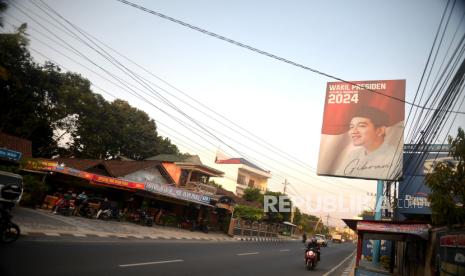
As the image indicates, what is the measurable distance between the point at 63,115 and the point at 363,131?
105 ft

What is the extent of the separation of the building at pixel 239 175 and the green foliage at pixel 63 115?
15667 mm

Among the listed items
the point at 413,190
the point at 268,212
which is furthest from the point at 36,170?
the point at 268,212

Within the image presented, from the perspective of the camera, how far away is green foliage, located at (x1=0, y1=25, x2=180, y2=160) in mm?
31166

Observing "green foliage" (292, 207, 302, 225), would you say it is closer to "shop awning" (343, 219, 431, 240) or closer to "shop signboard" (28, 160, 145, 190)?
"shop signboard" (28, 160, 145, 190)

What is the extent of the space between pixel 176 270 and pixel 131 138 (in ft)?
144

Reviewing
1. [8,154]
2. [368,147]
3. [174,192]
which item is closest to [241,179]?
[174,192]

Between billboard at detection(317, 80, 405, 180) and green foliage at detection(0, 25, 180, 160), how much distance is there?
19162 mm

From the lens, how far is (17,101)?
34.8 m

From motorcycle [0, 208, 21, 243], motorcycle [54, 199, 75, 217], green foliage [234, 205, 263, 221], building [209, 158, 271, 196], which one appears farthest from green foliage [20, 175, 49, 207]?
building [209, 158, 271, 196]

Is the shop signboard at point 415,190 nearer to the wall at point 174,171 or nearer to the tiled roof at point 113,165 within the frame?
the tiled roof at point 113,165

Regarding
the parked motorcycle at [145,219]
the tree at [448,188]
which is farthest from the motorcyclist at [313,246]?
the parked motorcycle at [145,219]

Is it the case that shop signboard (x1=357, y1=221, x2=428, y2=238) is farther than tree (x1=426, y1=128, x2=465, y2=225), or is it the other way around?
shop signboard (x1=357, y1=221, x2=428, y2=238)

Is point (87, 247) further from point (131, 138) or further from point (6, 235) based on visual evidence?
point (131, 138)

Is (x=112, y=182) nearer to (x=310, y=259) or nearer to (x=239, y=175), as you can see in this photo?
(x=310, y=259)
